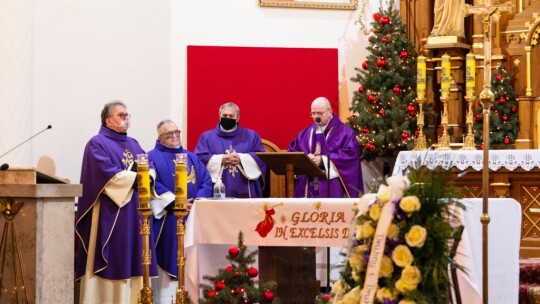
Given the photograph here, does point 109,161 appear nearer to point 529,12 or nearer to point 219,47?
point 219,47

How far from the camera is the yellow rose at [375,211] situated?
13.2 feet

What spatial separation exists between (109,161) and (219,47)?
11.4 feet

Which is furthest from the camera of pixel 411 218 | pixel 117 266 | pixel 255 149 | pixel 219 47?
pixel 219 47

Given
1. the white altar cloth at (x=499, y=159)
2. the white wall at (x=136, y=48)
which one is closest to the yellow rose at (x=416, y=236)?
the white altar cloth at (x=499, y=159)

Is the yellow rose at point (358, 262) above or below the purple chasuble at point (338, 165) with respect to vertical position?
below

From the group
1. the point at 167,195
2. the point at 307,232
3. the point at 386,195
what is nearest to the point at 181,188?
the point at 307,232

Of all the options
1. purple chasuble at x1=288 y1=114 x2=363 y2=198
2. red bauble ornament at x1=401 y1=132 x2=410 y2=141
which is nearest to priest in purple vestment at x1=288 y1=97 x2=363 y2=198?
purple chasuble at x1=288 y1=114 x2=363 y2=198

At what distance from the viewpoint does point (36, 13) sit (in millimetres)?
10852

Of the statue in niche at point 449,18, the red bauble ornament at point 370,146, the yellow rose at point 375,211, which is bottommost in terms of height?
the yellow rose at point 375,211

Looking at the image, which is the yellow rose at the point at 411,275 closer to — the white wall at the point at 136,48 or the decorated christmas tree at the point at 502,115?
the decorated christmas tree at the point at 502,115

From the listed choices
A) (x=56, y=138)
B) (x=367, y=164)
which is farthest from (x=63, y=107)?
(x=367, y=164)

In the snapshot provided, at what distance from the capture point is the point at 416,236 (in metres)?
3.92

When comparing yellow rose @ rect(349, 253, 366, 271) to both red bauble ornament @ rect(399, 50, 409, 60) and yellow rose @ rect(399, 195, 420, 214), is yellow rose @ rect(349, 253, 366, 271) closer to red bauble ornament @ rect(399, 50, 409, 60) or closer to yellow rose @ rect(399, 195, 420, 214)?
yellow rose @ rect(399, 195, 420, 214)

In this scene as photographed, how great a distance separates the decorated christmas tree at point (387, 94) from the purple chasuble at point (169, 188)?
2.41m
